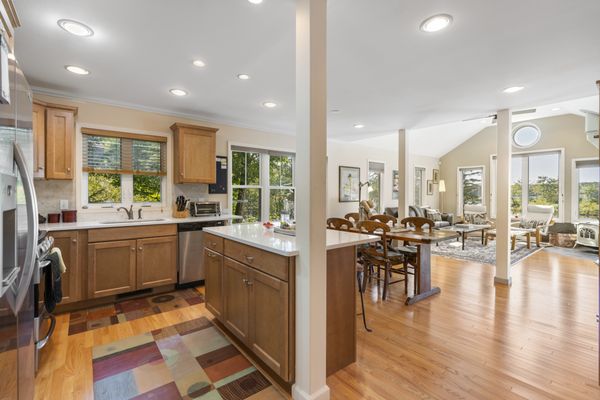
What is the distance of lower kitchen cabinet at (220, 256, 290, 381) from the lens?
172cm

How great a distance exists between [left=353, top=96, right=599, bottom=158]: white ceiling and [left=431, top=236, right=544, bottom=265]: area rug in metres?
2.90

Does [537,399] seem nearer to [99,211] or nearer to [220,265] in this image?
[220,265]

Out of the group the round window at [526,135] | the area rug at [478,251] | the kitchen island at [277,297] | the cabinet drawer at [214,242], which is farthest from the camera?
the round window at [526,135]

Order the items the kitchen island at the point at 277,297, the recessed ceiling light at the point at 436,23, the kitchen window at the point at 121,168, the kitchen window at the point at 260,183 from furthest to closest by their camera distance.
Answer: the kitchen window at the point at 260,183, the kitchen window at the point at 121,168, the recessed ceiling light at the point at 436,23, the kitchen island at the point at 277,297

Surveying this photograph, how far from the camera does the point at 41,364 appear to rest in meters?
2.02

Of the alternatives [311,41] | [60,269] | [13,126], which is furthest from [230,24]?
[60,269]

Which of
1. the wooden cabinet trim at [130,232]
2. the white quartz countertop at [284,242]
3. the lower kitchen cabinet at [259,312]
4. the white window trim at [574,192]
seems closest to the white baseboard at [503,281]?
the white quartz countertop at [284,242]

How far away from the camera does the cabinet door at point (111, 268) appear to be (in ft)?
9.71

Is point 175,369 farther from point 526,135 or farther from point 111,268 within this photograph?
point 526,135

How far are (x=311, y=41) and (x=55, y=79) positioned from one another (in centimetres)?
295

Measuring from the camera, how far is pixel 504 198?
12.8 feet

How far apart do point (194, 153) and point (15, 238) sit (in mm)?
2992

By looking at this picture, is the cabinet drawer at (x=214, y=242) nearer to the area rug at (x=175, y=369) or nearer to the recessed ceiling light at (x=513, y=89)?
the area rug at (x=175, y=369)

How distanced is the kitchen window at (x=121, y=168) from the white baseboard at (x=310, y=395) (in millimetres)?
3240
